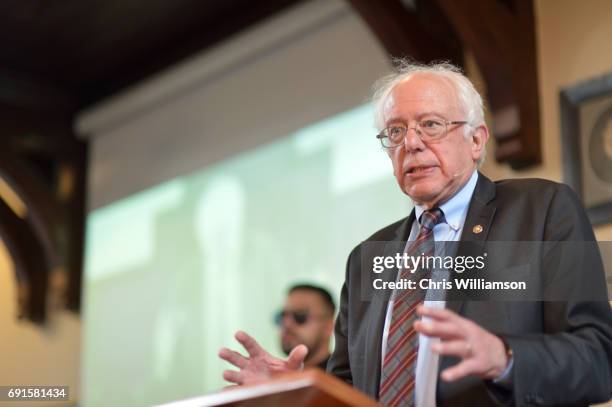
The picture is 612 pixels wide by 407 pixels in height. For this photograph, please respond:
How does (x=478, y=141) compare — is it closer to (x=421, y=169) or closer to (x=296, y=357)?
(x=421, y=169)

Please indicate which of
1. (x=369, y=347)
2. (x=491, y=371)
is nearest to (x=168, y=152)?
(x=369, y=347)

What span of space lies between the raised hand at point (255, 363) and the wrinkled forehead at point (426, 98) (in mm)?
574

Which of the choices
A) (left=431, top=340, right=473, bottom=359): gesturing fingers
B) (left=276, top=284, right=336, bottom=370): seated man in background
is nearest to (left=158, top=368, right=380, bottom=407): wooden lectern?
(left=431, top=340, right=473, bottom=359): gesturing fingers

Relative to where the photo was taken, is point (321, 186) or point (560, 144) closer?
point (560, 144)

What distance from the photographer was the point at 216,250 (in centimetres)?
588

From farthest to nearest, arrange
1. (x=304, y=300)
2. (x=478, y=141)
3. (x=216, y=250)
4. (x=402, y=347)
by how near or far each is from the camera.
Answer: (x=216, y=250) → (x=304, y=300) → (x=478, y=141) → (x=402, y=347)

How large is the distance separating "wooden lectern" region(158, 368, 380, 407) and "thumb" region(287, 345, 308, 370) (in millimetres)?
366

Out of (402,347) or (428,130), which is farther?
(428,130)

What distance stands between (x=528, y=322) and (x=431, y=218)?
0.35m

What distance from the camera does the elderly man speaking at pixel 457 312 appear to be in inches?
71.5

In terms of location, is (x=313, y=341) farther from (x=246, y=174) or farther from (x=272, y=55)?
(x=272, y=55)

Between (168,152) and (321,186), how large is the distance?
1371 mm

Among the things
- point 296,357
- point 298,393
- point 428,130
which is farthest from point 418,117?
point 298,393

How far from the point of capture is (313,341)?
171 inches
